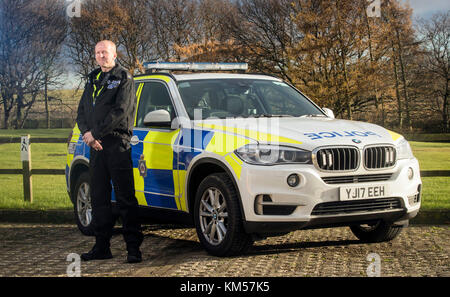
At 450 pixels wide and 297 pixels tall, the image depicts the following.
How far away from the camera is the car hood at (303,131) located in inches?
239

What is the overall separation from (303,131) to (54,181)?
44.9 ft

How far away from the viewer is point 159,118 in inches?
271

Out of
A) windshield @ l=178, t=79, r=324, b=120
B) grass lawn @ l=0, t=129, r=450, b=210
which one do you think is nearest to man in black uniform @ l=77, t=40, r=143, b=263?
windshield @ l=178, t=79, r=324, b=120

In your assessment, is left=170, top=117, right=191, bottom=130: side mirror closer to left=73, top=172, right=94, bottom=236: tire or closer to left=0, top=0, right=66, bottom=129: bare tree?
left=73, top=172, right=94, bottom=236: tire

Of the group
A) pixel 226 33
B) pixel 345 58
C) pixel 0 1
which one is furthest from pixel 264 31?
pixel 0 1

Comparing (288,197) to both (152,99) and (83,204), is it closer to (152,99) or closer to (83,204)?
(152,99)

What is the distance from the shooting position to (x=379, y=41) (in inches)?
1291

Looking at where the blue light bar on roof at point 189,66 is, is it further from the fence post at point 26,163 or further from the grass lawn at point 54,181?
the fence post at point 26,163

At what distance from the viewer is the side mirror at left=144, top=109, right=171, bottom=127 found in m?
6.88

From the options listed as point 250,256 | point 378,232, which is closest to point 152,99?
point 250,256

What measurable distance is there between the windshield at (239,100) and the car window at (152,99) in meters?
0.23
